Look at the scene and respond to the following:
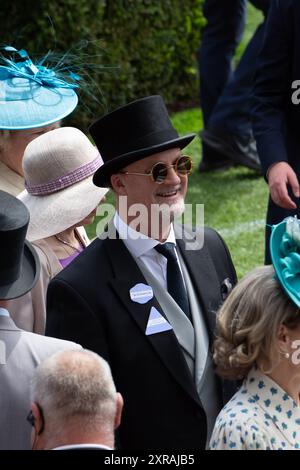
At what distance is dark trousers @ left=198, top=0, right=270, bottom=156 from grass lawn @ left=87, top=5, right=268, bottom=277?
45 centimetres

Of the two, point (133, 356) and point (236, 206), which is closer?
point (133, 356)

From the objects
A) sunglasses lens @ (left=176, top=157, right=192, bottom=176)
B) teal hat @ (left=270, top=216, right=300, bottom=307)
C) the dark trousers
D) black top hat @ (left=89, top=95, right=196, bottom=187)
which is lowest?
the dark trousers

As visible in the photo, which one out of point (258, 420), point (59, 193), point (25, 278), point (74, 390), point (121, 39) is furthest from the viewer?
point (121, 39)

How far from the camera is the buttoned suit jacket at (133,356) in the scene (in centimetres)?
413

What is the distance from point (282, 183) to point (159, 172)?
1036 mm

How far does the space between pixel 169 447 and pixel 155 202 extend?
0.93 meters

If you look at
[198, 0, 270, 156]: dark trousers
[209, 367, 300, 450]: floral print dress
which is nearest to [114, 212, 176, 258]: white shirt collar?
[209, 367, 300, 450]: floral print dress

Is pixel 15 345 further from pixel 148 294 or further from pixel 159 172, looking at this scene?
pixel 159 172

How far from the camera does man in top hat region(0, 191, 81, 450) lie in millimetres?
3719

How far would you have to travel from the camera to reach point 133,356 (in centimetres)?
413

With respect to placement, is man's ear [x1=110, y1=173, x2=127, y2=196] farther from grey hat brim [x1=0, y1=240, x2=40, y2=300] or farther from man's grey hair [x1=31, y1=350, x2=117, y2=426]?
man's grey hair [x1=31, y1=350, x2=117, y2=426]

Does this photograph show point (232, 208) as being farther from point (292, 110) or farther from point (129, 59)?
point (292, 110)

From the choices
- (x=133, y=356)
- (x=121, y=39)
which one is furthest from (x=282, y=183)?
(x=121, y=39)

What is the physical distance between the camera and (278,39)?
17.9 feet
